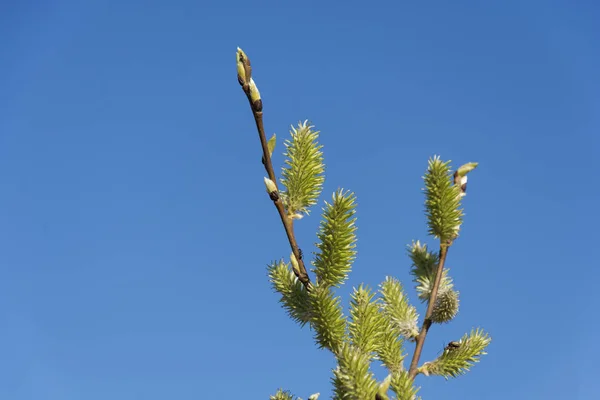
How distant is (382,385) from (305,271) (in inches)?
24.3

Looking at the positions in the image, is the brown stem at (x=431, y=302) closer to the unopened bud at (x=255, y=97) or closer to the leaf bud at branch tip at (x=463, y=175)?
the leaf bud at branch tip at (x=463, y=175)

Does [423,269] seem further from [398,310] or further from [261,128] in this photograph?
[261,128]

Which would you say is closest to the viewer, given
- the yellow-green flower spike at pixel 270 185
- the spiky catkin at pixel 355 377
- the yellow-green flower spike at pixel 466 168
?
the spiky catkin at pixel 355 377

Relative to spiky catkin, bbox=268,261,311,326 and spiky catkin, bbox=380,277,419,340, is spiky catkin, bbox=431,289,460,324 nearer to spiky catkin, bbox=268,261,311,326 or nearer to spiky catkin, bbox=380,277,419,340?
spiky catkin, bbox=380,277,419,340

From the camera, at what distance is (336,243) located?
294cm

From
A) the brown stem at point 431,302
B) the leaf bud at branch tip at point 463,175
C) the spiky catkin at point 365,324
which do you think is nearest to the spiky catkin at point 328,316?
the spiky catkin at point 365,324

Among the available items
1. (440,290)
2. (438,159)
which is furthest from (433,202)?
(440,290)

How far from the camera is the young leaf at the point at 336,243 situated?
9.66 ft

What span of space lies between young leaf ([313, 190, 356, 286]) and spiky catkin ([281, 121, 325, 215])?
0.36 feet

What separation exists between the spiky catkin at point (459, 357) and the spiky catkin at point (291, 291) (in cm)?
64

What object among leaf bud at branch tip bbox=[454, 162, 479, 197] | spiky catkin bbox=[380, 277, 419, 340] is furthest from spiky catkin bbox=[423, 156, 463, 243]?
spiky catkin bbox=[380, 277, 419, 340]

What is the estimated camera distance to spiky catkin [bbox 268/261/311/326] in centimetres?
307

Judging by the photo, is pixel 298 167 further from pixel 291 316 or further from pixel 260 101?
pixel 291 316

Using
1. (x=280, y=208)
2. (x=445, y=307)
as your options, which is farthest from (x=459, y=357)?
(x=280, y=208)
